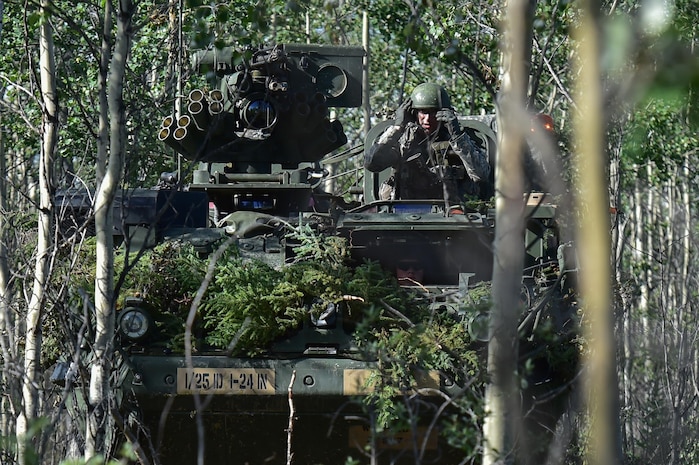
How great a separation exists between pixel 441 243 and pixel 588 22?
5587 mm

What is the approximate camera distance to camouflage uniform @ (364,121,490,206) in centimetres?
1017

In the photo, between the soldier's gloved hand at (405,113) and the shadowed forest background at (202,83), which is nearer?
the shadowed forest background at (202,83)

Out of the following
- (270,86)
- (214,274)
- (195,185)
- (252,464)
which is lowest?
(252,464)

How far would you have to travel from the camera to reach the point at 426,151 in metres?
10.3

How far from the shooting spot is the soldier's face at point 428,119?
10.2 metres

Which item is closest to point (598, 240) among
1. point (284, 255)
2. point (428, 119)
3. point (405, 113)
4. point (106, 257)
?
point (106, 257)

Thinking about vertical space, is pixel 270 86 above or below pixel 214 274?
above

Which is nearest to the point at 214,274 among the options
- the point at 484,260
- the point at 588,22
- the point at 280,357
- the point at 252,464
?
A: the point at 280,357

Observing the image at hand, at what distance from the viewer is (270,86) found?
10461mm

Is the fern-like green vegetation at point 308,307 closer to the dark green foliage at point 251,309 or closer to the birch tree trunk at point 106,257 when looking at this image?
the dark green foliage at point 251,309

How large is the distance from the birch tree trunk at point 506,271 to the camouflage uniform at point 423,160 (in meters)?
4.48

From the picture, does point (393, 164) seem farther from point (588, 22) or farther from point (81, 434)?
point (588, 22)

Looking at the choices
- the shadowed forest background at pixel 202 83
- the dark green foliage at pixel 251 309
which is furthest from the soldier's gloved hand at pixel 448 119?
→ the dark green foliage at pixel 251 309

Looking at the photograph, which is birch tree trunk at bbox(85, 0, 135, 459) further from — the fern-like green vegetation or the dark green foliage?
the dark green foliage
